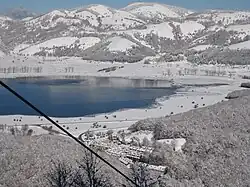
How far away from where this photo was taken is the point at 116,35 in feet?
135

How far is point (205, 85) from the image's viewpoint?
22.9 metres

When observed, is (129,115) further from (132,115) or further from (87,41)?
(87,41)

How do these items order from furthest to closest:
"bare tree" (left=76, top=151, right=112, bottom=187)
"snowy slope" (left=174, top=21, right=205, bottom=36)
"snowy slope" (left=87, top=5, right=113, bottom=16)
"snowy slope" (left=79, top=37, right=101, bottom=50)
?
1. "snowy slope" (left=87, top=5, right=113, bottom=16)
2. "snowy slope" (left=174, top=21, right=205, bottom=36)
3. "snowy slope" (left=79, top=37, right=101, bottom=50)
4. "bare tree" (left=76, top=151, right=112, bottom=187)

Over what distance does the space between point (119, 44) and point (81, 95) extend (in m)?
18.9

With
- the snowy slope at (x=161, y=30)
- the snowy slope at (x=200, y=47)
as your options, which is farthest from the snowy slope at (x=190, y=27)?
the snowy slope at (x=200, y=47)

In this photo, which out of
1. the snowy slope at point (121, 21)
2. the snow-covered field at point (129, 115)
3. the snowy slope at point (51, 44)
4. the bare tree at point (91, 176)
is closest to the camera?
the bare tree at point (91, 176)

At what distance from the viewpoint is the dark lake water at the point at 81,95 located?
16.0 metres

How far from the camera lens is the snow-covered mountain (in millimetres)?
37125

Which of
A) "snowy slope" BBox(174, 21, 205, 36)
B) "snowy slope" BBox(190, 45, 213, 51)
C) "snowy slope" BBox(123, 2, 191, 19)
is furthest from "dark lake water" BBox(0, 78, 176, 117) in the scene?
"snowy slope" BBox(123, 2, 191, 19)

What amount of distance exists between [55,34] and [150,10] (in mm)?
28621

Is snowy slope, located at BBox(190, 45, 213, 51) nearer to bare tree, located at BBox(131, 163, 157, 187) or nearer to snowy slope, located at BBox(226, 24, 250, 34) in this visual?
snowy slope, located at BBox(226, 24, 250, 34)

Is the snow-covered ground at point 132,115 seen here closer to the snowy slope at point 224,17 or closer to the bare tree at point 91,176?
the bare tree at point 91,176

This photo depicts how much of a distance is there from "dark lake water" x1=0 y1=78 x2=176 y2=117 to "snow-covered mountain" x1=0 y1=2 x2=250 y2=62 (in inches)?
438

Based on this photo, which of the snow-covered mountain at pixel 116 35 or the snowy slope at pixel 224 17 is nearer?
the snow-covered mountain at pixel 116 35
